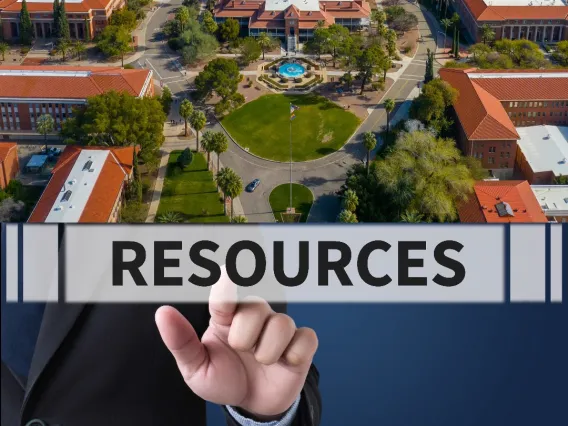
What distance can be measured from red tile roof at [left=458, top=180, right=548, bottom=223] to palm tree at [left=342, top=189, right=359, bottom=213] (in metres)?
4.83

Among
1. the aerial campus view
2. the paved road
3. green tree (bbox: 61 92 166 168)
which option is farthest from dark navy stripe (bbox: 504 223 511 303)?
green tree (bbox: 61 92 166 168)

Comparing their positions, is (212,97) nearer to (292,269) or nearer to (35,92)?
(35,92)

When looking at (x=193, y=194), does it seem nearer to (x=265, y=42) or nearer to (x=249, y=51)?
(x=249, y=51)

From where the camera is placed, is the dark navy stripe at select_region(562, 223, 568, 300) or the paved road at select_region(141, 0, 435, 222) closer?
the dark navy stripe at select_region(562, 223, 568, 300)

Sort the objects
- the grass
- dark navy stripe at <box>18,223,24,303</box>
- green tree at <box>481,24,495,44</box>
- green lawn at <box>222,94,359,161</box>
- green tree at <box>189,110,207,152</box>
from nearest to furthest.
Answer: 1. dark navy stripe at <box>18,223,24,303</box>
2. the grass
3. green tree at <box>189,110,207,152</box>
4. green lawn at <box>222,94,359,161</box>
5. green tree at <box>481,24,495,44</box>

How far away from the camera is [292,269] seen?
7445 mm

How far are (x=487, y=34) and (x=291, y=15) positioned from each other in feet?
47.1

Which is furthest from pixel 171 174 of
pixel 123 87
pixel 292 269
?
pixel 292 269

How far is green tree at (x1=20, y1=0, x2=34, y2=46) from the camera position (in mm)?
55219

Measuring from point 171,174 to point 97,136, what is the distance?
439cm

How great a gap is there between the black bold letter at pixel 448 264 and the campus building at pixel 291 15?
4961cm

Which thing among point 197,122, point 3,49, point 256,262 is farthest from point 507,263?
point 3,49

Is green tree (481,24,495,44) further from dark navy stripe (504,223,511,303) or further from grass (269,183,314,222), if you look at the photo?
dark navy stripe (504,223,511,303)

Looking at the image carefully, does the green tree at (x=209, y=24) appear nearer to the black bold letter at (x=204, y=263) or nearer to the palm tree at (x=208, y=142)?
the palm tree at (x=208, y=142)
